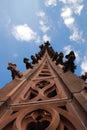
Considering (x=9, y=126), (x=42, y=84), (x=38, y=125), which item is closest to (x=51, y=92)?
(x=42, y=84)

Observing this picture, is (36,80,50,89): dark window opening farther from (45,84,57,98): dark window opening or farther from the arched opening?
the arched opening

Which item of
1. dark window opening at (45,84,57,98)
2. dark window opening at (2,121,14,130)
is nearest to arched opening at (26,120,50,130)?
dark window opening at (2,121,14,130)

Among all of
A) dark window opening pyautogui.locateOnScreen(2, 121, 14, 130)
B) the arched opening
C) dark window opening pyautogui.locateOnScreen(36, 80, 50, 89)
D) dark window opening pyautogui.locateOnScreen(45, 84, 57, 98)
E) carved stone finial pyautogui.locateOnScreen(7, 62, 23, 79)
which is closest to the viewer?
the arched opening

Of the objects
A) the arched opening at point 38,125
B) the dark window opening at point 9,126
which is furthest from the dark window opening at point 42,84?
the arched opening at point 38,125

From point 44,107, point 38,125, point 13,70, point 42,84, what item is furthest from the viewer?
point 13,70

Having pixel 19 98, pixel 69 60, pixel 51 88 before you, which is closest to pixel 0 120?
pixel 19 98

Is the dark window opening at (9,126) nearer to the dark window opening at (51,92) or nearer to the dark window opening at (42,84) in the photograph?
the dark window opening at (51,92)

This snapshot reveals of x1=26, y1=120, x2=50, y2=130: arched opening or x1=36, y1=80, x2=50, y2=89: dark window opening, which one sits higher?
x1=36, y1=80, x2=50, y2=89: dark window opening

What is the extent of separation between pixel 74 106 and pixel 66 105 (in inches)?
9.1

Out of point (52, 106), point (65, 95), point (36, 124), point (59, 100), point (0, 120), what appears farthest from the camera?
point (65, 95)

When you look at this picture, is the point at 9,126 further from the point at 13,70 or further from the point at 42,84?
the point at 13,70

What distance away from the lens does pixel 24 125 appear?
6.83 m

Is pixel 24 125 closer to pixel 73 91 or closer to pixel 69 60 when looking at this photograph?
pixel 73 91

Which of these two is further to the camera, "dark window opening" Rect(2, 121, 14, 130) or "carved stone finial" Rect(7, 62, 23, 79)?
"carved stone finial" Rect(7, 62, 23, 79)
